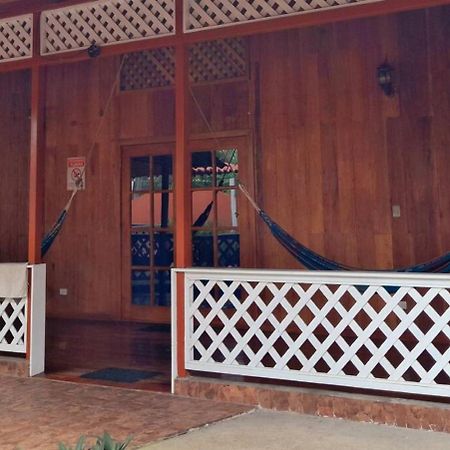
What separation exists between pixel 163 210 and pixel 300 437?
345 cm

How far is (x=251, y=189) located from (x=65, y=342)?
2323 millimetres

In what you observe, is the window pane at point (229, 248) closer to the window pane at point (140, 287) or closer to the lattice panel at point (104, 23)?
the window pane at point (140, 287)

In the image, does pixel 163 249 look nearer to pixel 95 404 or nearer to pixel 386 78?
pixel 95 404

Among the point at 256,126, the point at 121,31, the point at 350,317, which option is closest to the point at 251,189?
the point at 256,126

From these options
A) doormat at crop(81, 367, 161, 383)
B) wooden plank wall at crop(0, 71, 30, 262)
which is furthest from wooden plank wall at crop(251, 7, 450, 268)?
wooden plank wall at crop(0, 71, 30, 262)

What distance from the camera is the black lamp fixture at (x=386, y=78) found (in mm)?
4535

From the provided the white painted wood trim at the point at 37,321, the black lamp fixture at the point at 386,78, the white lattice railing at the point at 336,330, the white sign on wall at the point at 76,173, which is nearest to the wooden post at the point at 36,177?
the white painted wood trim at the point at 37,321

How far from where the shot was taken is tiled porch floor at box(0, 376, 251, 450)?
2652 millimetres

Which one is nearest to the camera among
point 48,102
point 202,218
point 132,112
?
point 202,218

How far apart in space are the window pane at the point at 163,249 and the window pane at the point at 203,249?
33cm

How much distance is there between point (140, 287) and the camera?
18.8ft

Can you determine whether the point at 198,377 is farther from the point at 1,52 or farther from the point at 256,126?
the point at 1,52

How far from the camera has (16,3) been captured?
408cm

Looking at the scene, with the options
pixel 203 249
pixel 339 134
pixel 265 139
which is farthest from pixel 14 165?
pixel 339 134
